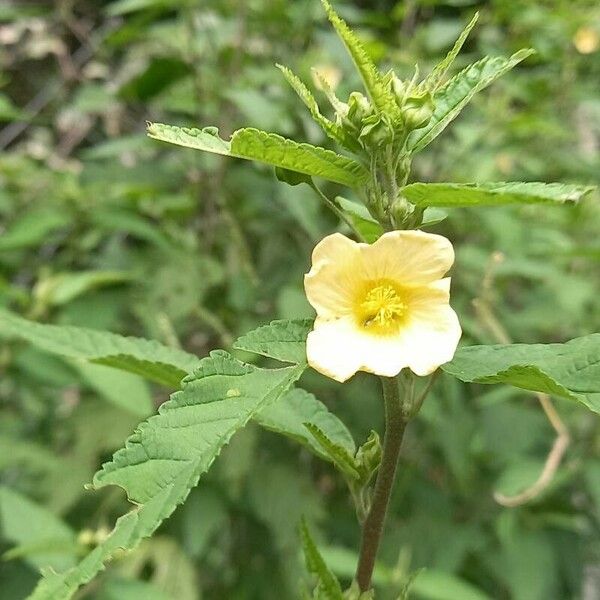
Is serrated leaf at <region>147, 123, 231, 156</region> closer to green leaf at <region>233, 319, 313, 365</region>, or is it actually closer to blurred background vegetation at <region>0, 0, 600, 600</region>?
green leaf at <region>233, 319, 313, 365</region>

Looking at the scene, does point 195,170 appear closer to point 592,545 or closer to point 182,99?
point 182,99

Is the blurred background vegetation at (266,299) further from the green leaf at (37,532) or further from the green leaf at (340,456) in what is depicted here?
the green leaf at (340,456)

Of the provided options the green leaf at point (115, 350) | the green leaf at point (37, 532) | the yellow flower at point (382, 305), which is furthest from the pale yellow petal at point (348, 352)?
the green leaf at point (37, 532)

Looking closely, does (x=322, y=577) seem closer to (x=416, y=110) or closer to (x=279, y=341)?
(x=279, y=341)

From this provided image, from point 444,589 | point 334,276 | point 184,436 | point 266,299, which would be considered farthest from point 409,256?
point 266,299

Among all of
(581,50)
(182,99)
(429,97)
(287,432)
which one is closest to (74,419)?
(182,99)
